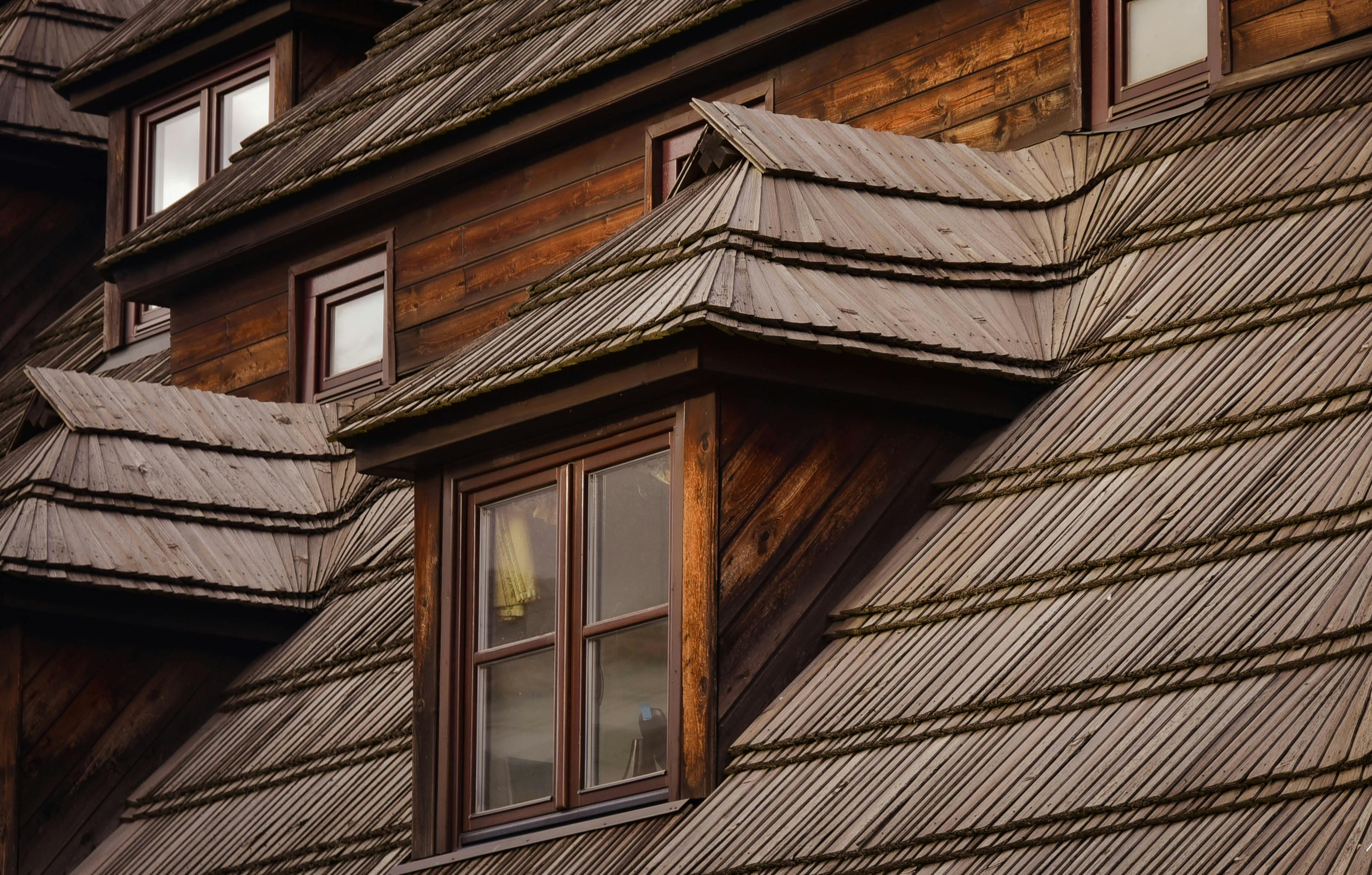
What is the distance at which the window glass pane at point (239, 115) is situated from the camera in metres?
17.5

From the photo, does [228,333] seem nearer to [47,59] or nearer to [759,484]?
[47,59]

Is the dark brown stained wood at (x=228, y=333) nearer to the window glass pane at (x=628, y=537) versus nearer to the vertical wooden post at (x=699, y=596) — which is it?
the window glass pane at (x=628, y=537)

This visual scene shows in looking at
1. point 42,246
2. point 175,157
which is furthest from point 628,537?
point 42,246

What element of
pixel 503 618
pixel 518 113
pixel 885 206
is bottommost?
pixel 503 618

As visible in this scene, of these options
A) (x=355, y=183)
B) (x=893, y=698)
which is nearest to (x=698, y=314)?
(x=893, y=698)

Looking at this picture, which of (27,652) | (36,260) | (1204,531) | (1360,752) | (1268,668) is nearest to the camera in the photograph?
(1360,752)

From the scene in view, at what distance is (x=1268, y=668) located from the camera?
7.41m

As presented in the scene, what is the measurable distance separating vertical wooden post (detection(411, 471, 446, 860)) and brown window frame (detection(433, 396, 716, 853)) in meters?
0.01

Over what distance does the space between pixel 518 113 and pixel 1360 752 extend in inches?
319

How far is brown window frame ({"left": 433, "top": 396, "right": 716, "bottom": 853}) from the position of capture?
9.25 metres

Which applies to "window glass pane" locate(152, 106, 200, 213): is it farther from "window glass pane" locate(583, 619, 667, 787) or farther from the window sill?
"window glass pane" locate(583, 619, 667, 787)

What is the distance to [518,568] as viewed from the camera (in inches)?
404

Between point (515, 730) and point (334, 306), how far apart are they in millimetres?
6009

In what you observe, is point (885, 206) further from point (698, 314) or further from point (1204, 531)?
point (1204, 531)
